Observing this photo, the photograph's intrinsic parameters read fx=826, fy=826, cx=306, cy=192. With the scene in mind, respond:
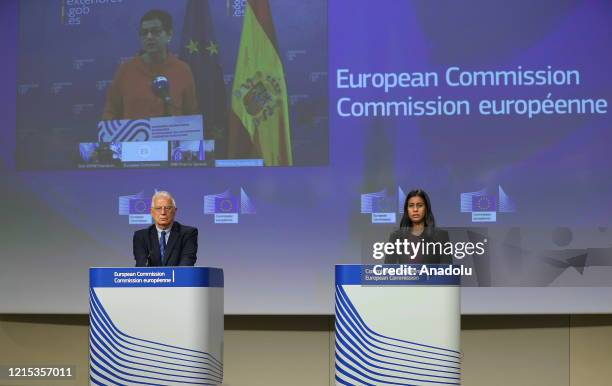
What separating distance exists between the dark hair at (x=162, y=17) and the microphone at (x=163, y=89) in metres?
0.40

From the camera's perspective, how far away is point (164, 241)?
4.54 meters

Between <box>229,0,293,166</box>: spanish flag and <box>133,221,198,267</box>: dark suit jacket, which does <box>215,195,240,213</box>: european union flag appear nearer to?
<box>229,0,293,166</box>: spanish flag

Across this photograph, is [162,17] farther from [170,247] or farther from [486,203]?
[486,203]

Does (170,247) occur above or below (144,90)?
below

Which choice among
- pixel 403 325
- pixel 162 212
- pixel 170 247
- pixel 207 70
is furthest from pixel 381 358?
pixel 207 70

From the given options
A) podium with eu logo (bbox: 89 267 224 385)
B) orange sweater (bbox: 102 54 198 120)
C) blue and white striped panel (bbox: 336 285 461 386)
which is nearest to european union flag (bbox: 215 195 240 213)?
orange sweater (bbox: 102 54 198 120)

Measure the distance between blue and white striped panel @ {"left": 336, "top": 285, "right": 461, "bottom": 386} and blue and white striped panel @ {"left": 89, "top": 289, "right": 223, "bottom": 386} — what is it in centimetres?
68

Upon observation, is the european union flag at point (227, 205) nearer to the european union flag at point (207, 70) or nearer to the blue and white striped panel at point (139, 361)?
the european union flag at point (207, 70)

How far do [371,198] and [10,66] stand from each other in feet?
10.2

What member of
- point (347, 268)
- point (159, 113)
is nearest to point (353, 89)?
point (159, 113)

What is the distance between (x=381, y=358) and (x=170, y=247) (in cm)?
137

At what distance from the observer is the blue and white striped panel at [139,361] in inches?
154

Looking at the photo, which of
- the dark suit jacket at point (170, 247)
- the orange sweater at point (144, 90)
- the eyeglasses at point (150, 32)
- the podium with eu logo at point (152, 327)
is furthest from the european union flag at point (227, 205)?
the podium with eu logo at point (152, 327)

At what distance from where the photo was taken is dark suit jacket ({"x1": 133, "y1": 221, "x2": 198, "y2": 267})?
4.50 metres
